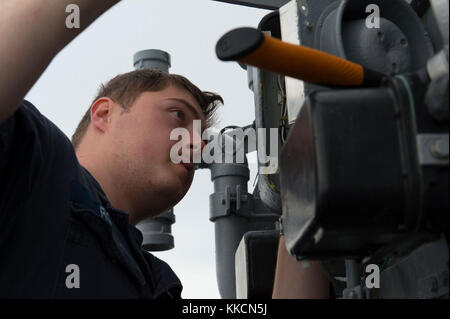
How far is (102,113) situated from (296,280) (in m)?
0.86

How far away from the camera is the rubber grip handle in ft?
2.00

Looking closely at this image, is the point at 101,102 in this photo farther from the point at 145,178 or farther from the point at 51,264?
the point at 51,264

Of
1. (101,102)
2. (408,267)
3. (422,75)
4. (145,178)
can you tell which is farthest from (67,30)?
(101,102)

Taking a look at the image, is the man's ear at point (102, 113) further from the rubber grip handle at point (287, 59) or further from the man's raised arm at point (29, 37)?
the rubber grip handle at point (287, 59)

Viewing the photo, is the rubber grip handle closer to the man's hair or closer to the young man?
the young man

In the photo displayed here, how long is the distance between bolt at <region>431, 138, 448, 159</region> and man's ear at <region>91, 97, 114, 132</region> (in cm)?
125

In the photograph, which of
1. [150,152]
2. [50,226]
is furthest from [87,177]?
[50,226]

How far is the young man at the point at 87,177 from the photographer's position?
80 cm

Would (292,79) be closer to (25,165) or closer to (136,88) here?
(25,165)

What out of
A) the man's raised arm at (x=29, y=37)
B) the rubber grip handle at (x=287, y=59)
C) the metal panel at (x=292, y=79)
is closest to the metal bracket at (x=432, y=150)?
the rubber grip handle at (x=287, y=59)

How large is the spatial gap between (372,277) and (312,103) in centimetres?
34

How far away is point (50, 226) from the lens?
45.6 inches

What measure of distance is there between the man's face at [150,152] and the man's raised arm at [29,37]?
77 cm

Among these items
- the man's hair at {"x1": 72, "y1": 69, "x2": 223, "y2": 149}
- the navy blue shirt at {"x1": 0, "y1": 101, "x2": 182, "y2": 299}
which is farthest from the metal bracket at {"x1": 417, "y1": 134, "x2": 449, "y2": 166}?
the man's hair at {"x1": 72, "y1": 69, "x2": 223, "y2": 149}
